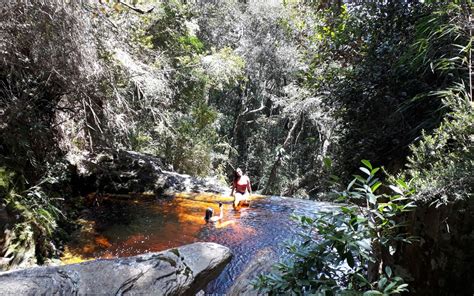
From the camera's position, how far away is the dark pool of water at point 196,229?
207 inches

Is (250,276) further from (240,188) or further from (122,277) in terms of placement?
(240,188)

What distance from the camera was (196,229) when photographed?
641 centimetres

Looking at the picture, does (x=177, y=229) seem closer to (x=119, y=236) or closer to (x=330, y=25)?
(x=119, y=236)

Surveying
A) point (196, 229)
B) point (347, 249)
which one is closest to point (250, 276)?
point (347, 249)

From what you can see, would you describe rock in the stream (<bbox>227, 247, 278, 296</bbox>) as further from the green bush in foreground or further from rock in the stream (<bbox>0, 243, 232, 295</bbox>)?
the green bush in foreground

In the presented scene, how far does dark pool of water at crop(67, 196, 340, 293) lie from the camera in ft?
17.2

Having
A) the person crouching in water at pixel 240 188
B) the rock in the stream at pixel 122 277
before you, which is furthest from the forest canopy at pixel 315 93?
the person crouching in water at pixel 240 188

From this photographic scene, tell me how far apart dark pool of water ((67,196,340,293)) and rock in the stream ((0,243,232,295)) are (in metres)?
1.01

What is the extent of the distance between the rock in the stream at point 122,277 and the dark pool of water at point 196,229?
3.30ft

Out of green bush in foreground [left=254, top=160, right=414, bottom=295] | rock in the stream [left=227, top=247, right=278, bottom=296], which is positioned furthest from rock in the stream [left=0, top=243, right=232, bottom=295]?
green bush in foreground [left=254, top=160, right=414, bottom=295]

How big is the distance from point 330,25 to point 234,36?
11612mm

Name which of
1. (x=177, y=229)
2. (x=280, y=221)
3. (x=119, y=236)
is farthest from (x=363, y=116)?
(x=119, y=236)

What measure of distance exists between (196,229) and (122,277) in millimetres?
3586

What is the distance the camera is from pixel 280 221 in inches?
272
